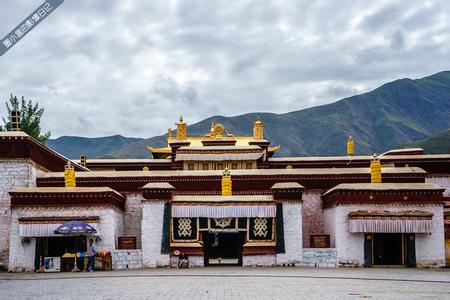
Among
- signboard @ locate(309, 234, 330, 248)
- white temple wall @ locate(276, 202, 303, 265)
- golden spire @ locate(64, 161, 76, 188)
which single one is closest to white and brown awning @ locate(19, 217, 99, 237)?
golden spire @ locate(64, 161, 76, 188)

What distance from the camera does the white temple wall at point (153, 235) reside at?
27.7 metres

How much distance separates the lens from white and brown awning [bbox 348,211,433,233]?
26.7 meters

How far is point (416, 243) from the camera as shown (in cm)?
2716

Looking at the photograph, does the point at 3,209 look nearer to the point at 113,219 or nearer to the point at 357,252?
the point at 113,219

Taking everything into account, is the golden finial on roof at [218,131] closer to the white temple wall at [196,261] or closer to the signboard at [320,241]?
the white temple wall at [196,261]

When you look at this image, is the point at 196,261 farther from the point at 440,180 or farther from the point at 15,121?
the point at 440,180

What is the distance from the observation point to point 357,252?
27.2 meters

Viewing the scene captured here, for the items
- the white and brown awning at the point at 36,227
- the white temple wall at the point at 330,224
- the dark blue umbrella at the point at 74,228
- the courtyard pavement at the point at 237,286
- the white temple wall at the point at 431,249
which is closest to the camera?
the courtyard pavement at the point at 237,286

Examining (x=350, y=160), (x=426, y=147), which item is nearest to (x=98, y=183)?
(x=350, y=160)

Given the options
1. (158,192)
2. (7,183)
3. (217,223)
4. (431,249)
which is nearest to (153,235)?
(158,192)

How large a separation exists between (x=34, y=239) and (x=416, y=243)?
1584 cm

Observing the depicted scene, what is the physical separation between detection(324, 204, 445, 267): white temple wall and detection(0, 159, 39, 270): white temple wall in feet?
45.4

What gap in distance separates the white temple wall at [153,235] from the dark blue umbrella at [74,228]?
241cm

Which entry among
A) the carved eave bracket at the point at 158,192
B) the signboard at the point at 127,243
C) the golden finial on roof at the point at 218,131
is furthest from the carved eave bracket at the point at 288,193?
the golden finial on roof at the point at 218,131
